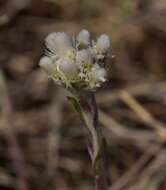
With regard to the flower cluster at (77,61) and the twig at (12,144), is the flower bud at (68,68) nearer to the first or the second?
the flower cluster at (77,61)

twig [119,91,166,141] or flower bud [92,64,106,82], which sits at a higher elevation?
flower bud [92,64,106,82]

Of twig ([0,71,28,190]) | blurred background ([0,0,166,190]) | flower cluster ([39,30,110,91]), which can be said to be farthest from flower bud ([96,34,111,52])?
twig ([0,71,28,190])

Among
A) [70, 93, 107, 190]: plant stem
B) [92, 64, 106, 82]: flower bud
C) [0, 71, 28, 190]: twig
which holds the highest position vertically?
[92, 64, 106, 82]: flower bud

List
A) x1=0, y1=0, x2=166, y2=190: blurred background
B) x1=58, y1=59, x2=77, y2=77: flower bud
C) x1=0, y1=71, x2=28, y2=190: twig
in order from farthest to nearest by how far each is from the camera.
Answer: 1. x1=0, y1=0, x2=166, y2=190: blurred background
2. x1=0, y1=71, x2=28, y2=190: twig
3. x1=58, y1=59, x2=77, y2=77: flower bud

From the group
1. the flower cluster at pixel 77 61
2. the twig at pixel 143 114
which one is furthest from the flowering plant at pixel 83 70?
Answer: the twig at pixel 143 114

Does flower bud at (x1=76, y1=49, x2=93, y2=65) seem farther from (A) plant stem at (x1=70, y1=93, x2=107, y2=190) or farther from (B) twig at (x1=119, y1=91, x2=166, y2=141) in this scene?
(B) twig at (x1=119, y1=91, x2=166, y2=141)

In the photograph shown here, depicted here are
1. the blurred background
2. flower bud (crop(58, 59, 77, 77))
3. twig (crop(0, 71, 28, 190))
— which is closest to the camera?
flower bud (crop(58, 59, 77, 77))

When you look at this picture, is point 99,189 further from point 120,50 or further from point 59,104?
point 120,50

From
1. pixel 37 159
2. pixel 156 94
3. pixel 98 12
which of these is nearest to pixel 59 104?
pixel 37 159
